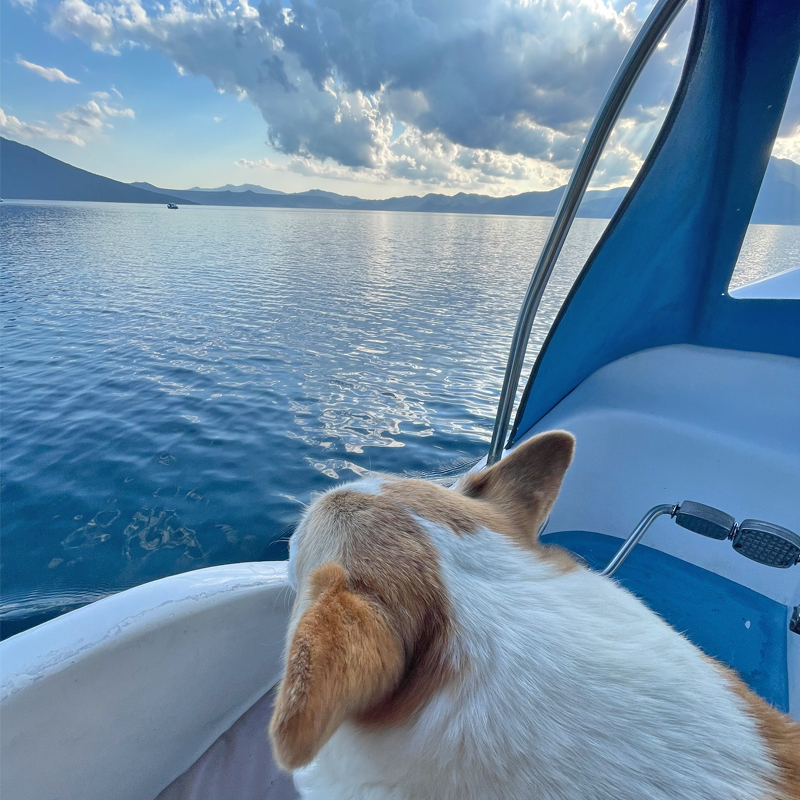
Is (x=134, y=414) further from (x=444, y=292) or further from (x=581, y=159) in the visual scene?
(x=444, y=292)

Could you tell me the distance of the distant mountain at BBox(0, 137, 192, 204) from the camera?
159 meters

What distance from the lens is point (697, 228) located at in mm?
3475

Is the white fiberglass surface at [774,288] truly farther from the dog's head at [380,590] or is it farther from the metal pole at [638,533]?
the dog's head at [380,590]

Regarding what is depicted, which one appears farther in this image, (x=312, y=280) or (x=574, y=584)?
(x=312, y=280)

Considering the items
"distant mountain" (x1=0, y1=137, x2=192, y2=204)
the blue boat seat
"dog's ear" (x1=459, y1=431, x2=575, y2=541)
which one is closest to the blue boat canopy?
the blue boat seat

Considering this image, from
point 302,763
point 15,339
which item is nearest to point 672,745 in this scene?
point 302,763

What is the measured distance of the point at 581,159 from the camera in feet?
9.05

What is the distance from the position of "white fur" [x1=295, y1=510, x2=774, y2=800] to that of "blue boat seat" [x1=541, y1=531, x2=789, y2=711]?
6.88ft

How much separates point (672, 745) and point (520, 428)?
312cm

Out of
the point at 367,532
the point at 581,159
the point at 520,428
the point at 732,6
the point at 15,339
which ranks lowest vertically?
the point at 15,339

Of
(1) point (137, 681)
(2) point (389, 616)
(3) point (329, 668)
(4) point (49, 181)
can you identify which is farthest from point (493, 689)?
(4) point (49, 181)

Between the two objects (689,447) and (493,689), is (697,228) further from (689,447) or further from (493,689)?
(493,689)

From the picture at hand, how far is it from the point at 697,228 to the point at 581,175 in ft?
4.35

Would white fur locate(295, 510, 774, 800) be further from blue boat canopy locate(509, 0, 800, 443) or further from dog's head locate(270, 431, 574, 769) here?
blue boat canopy locate(509, 0, 800, 443)
